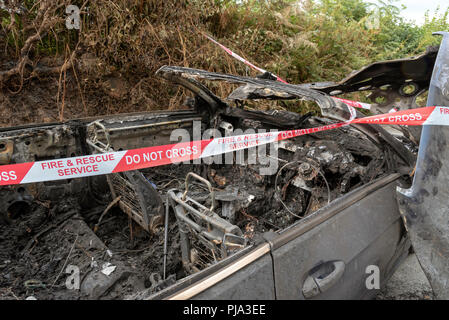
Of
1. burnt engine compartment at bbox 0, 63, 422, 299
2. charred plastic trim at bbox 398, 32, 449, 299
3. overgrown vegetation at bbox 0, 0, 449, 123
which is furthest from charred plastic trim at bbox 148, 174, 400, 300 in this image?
overgrown vegetation at bbox 0, 0, 449, 123

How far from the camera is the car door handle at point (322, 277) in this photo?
4.68 feet

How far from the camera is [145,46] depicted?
5.81 metres

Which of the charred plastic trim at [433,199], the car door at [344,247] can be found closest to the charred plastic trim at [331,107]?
the car door at [344,247]

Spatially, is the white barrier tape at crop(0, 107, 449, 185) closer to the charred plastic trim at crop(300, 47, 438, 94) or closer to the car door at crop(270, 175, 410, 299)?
the charred plastic trim at crop(300, 47, 438, 94)

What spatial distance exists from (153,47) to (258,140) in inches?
156

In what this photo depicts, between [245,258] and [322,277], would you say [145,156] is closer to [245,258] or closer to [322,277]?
[245,258]

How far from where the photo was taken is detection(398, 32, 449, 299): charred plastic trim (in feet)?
5.46

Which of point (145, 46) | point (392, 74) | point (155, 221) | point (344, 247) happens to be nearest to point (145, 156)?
point (155, 221)

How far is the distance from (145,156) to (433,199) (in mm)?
2237

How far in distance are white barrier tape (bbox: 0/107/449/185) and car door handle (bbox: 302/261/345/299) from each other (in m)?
0.89

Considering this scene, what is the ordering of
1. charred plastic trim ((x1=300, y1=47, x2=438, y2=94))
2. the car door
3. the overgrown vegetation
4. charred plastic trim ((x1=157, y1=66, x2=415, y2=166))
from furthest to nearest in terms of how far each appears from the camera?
the overgrown vegetation < charred plastic trim ((x1=300, y1=47, x2=438, y2=94)) < charred plastic trim ((x1=157, y1=66, x2=415, y2=166)) < the car door

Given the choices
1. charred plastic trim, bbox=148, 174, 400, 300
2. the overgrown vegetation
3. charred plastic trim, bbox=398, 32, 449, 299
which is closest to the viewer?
charred plastic trim, bbox=148, 174, 400, 300
